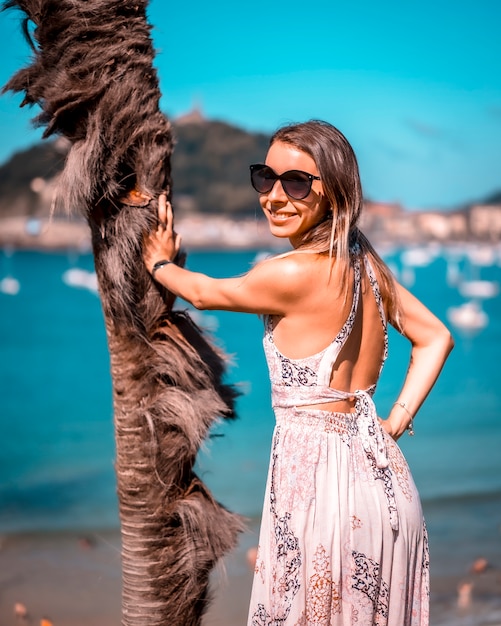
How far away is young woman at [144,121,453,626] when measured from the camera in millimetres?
1966

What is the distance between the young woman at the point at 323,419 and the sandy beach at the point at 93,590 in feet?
6.59

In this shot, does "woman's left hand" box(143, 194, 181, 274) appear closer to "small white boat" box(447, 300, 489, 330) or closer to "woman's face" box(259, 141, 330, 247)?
"woman's face" box(259, 141, 330, 247)

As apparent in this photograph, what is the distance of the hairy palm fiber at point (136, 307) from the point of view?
2.19m

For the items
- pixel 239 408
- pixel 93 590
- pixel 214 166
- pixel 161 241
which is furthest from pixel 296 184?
pixel 214 166

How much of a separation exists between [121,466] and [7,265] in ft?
22.2

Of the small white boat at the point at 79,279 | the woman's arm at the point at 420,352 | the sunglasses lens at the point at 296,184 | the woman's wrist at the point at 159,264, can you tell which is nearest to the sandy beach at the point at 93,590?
the woman's arm at the point at 420,352

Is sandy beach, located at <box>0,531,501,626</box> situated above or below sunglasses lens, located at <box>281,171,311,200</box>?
below

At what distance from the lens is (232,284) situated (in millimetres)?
2033

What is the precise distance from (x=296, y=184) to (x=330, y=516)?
81 cm

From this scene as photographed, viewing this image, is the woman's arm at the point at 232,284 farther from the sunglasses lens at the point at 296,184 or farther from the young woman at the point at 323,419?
the sunglasses lens at the point at 296,184

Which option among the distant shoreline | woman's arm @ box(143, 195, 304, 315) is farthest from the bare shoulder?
the distant shoreline

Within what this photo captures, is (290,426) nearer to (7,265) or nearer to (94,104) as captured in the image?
(94,104)

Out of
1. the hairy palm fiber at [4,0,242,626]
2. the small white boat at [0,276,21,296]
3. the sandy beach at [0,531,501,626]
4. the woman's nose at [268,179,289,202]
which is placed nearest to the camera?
the woman's nose at [268,179,289,202]

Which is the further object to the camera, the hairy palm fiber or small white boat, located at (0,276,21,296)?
small white boat, located at (0,276,21,296)
